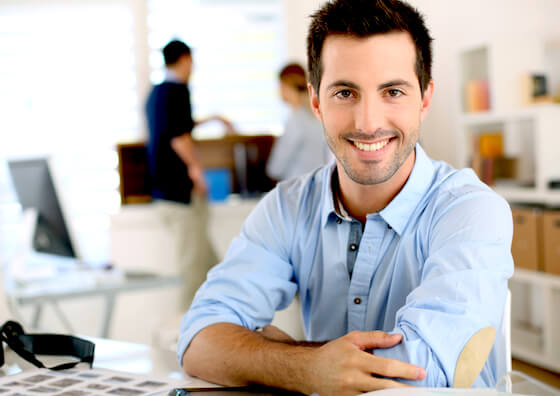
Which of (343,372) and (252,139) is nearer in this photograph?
(343,372)

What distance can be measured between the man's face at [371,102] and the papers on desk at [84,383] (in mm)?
540

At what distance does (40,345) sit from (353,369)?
62 centimetres

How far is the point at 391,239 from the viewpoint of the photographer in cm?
121

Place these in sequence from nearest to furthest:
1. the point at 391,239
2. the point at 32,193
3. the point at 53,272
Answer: the point at 391,239 < the point at 32,193 < the point at 53,272

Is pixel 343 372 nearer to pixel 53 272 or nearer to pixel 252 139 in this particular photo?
pixel 53 272

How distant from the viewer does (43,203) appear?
7.41 feet

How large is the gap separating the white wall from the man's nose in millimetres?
2496

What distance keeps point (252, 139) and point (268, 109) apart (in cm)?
36

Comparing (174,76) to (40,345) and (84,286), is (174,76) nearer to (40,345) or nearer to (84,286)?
(84,286)

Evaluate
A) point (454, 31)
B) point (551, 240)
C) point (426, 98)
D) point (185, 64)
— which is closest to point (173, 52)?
point (185, 64)

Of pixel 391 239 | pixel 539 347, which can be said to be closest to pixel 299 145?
pixel 539 347

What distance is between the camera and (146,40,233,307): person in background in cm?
344

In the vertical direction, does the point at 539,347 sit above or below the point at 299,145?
below

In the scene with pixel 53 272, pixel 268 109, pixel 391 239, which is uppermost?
pixel 268 109
